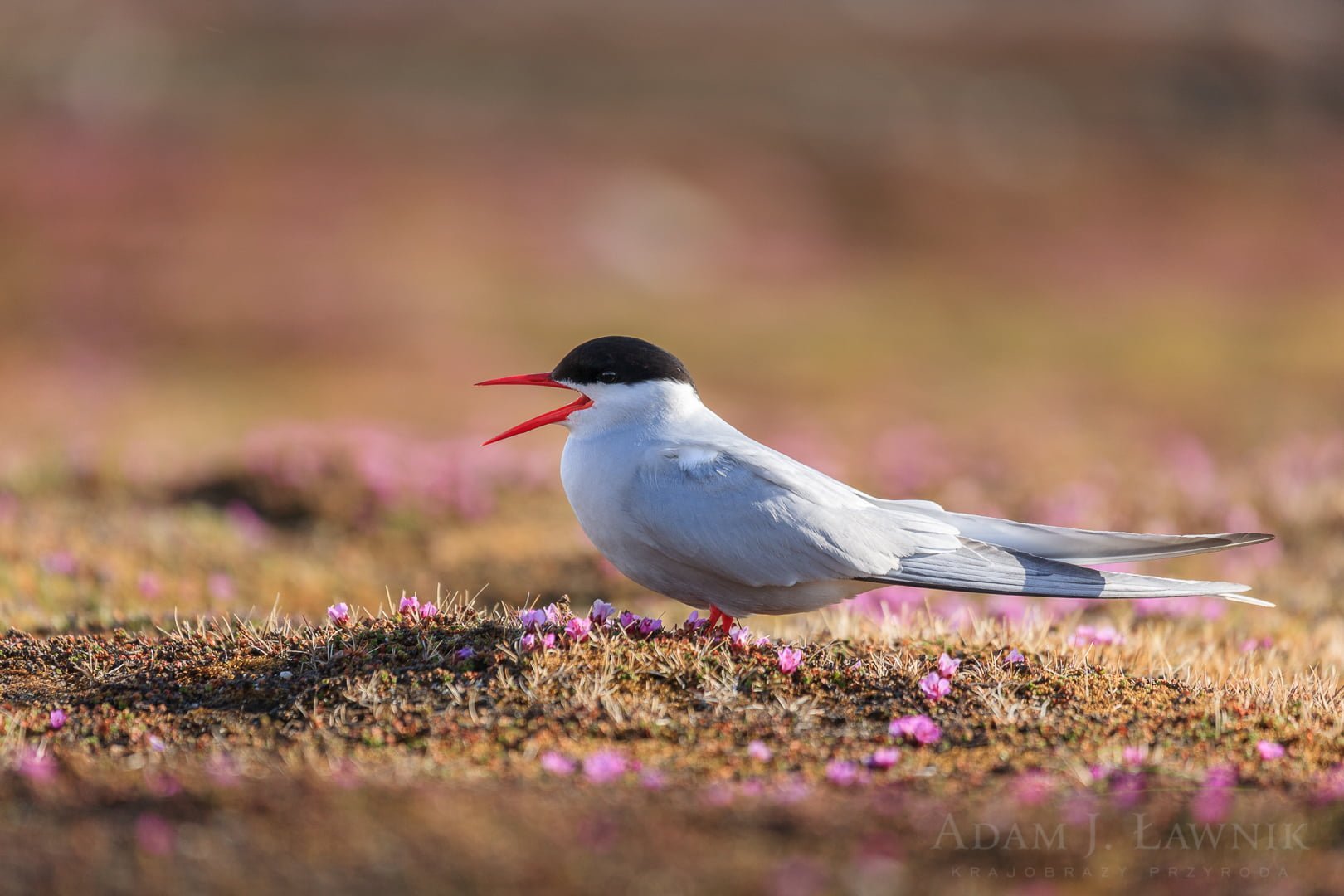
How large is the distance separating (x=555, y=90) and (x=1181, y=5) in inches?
1168

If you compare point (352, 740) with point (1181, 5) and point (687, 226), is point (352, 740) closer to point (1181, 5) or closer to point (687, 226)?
point (687, 226)

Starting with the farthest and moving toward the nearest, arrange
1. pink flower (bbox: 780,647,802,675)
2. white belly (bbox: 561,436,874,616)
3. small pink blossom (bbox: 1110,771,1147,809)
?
white belly (bbox: 561,436,874,616), pink flower (bbox: 780,647,802,675), small pink blossom (bbox: 1110,771,1147,809)

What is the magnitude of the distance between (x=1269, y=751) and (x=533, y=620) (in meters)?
2.68

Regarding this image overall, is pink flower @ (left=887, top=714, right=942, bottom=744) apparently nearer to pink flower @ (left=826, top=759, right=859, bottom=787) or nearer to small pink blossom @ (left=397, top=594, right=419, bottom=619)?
pink flower @ (left=826, top=759, right=859, bottom=787)

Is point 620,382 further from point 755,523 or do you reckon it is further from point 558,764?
point 558,764

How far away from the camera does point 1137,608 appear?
24.1 feet

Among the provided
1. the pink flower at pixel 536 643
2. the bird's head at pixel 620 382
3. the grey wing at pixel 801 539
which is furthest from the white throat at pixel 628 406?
the pink flower at pixel 536 643

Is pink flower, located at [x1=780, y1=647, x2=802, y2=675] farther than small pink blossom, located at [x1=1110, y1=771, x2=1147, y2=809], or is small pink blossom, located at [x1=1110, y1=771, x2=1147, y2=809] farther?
pink flower, located at [x1=780, y1=647, x2=802, y2=675]

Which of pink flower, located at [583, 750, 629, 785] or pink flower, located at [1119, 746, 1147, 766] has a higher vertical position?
pink flower, located at [1119, 746, 1147, 766]

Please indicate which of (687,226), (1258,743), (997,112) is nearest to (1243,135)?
(997,112)

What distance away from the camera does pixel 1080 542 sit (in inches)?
201

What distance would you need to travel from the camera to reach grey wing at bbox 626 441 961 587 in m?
4.76

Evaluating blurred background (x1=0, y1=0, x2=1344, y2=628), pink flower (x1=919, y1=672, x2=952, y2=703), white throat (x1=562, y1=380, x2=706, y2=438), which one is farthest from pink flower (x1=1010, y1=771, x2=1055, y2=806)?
blurred background (x1=0, y1=0, x2=1344, y2=628)

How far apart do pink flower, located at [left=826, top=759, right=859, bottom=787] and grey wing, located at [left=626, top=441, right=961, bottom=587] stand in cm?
110
